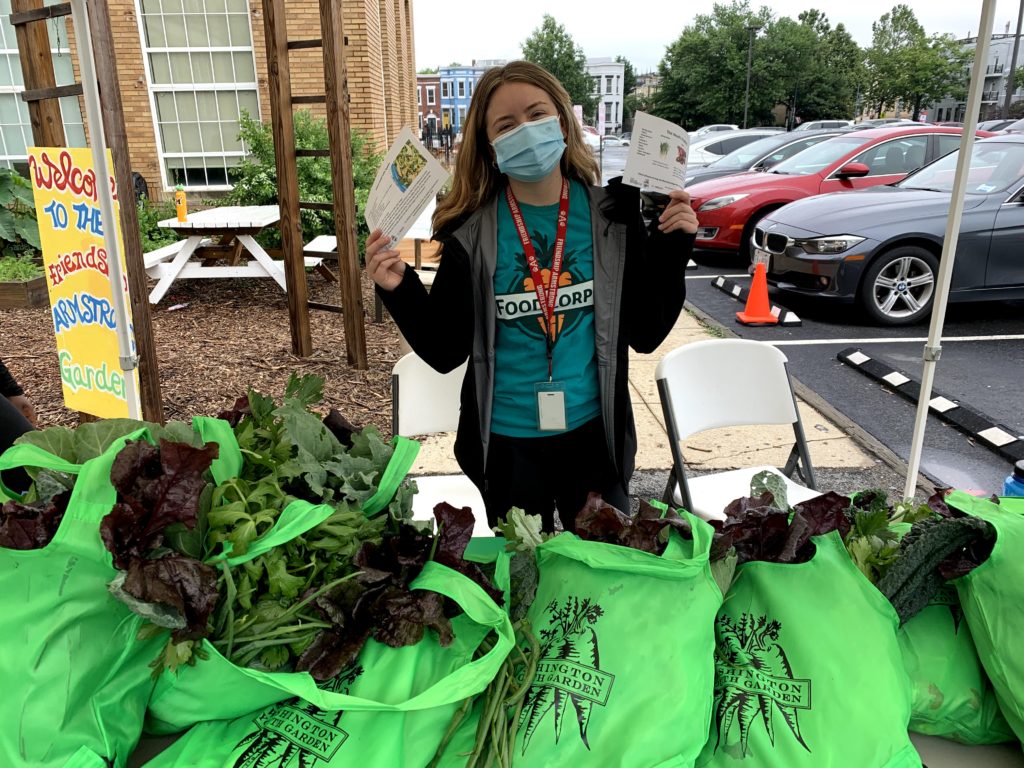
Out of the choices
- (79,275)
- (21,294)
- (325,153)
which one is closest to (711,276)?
(325,153)

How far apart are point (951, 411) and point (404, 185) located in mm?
4231

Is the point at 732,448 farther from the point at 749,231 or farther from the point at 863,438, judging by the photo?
the point at 749,231

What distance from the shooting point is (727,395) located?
289 centimetres

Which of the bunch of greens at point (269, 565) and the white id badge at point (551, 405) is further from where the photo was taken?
the white id badge at point (551, 405)

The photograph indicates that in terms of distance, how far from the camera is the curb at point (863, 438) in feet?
12.4

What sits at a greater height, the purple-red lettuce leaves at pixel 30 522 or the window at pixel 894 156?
the window at pixel 894 156

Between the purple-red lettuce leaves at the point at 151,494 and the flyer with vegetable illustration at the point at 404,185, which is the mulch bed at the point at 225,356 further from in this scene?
the purple-red lettuce leaves at the point at 151,494

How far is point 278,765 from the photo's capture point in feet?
3.49

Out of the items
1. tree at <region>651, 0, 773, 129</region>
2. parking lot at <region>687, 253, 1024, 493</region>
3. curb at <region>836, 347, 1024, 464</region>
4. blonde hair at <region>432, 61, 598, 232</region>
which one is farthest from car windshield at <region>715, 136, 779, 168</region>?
tree at <region>651, 0, 773, 129</region>

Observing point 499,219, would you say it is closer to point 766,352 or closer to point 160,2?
point 766,352

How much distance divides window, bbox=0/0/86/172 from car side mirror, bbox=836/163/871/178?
1048 cm

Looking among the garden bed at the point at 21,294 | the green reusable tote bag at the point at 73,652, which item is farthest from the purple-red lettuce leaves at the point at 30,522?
the garden bed at the point at 21,294

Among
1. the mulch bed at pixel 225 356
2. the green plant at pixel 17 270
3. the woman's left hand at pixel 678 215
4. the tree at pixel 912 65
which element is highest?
the tree at pixel 912 65

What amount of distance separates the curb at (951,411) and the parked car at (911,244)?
3.90ft
